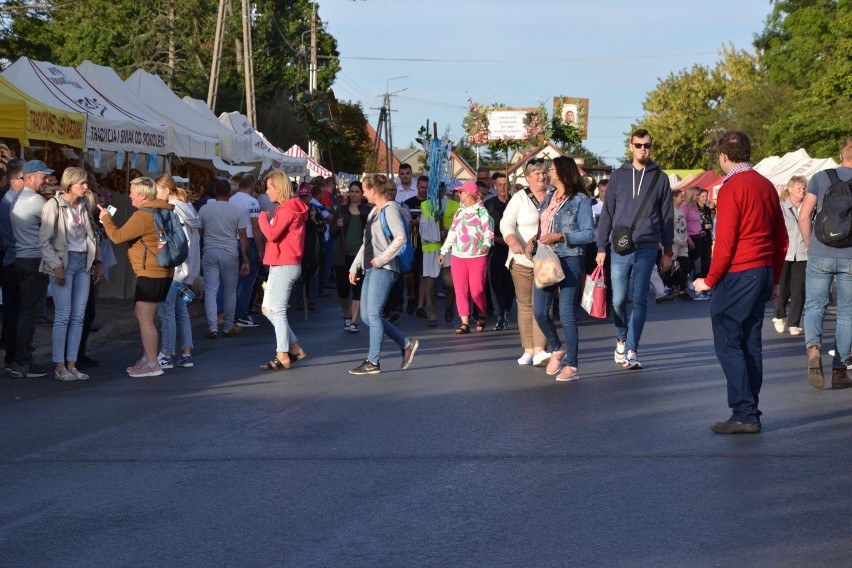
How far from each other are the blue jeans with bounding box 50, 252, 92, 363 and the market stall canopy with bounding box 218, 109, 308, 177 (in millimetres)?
14137

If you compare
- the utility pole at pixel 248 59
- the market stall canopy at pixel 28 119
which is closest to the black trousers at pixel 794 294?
the market stall canopy at pixel 28 119

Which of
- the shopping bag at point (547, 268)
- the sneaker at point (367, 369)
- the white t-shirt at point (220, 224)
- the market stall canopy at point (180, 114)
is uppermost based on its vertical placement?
the market stall canopy at point (180, 114)

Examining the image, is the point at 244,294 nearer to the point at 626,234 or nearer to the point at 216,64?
the point at 626,234

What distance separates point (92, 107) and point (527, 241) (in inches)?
307

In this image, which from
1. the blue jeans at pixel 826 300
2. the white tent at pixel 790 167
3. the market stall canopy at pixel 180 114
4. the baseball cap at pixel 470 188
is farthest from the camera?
the white tent at pixel 790 167

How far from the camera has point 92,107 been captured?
55.2ft

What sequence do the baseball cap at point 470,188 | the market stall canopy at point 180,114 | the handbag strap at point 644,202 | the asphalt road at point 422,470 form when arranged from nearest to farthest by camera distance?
1. the asphalt road at point 422,470
2. the handbag strap at point 644,202
3. the baseball cap at point 470,188
4. the market stall canopy at point 180,114

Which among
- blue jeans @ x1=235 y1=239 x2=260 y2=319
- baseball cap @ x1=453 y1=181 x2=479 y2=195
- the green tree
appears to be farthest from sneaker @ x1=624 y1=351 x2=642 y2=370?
the green tree

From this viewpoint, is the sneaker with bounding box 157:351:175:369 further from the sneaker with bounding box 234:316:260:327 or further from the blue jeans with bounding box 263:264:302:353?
the sneaker with bounding box 234:316:260:327

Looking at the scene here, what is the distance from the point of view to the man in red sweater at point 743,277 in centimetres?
793

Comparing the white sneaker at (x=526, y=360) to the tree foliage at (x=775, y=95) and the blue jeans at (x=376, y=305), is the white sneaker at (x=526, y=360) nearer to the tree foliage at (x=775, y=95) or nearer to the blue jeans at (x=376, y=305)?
the blue jeans at (x=376, y=305)

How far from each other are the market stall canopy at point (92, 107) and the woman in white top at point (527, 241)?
21.4ft

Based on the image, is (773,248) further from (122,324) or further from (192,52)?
(192,52)

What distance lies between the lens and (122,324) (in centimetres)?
1509
